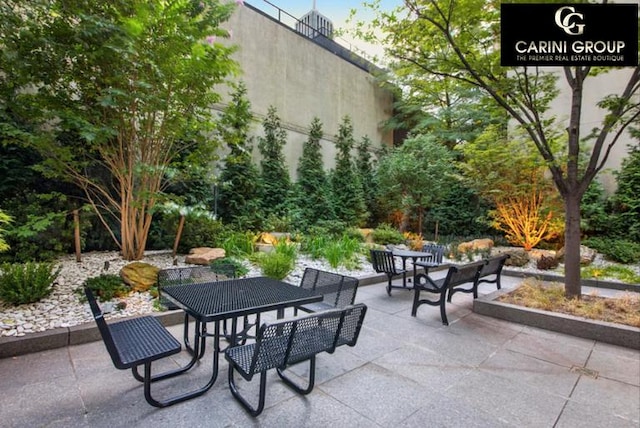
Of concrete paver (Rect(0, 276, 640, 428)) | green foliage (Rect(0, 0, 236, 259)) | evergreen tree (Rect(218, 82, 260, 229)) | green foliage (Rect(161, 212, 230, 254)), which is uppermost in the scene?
green foliage (Rect(0, 0, 236, 259))

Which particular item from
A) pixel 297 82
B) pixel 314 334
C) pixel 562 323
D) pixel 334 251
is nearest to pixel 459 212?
pixel 334 251

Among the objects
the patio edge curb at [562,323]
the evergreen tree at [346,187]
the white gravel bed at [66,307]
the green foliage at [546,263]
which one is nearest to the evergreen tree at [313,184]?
the evergreen tree at [346,187]

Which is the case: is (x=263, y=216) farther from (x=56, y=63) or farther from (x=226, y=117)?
(x=56, y=63)

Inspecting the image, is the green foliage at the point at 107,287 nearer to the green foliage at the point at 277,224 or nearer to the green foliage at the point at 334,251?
the green foliage at the point at 334,251

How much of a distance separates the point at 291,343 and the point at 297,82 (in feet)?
36.8

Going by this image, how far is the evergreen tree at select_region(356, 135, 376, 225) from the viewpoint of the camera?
1298 centimetres

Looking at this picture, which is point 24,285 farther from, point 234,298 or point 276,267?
point 276,267

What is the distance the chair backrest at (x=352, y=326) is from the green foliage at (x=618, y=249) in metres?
8.63

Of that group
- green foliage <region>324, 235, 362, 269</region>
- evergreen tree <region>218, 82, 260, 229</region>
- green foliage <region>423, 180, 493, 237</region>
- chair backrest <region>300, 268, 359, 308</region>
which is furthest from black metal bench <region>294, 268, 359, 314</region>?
green foliage <region>423, 180, 493, 237</region>

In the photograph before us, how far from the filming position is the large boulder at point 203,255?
536 centimetres

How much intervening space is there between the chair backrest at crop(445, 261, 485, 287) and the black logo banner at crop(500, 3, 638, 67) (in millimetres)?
2754

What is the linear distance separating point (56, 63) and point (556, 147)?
771cm

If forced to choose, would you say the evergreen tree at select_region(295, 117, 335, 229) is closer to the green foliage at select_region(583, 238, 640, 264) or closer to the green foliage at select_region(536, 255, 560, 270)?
the green foliage at select_region(536, 255, 560, 270)

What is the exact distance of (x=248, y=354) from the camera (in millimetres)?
2088
